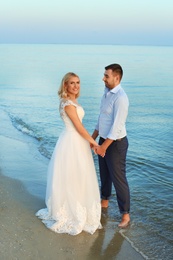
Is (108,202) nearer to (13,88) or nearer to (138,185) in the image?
(138,185)

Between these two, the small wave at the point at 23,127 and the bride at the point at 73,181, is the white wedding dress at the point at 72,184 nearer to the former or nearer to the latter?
the bride at the point at 73,181

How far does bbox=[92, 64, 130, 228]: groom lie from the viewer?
4.70 meters

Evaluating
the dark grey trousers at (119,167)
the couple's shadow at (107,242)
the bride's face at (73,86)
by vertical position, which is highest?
the bride's face at (73,86)

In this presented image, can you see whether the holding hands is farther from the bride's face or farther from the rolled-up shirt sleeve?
the bride's face

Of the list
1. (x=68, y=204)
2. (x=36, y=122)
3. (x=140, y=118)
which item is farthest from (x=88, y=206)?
(x=140, y=118)

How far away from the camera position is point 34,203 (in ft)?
18.6

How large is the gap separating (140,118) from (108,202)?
29.9 ft

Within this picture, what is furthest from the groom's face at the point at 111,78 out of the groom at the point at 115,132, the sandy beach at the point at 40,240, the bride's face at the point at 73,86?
the sandy beach at the point at 40,240

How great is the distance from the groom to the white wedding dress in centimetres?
28

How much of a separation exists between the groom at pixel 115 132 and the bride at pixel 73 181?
0.25m

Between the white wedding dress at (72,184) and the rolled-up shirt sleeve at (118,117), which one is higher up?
the rolled-up shirt sleeve at (118,117)

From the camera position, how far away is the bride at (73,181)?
4848 mm

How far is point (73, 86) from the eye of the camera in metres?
4.75

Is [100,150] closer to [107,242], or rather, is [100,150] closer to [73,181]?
[73,181]
